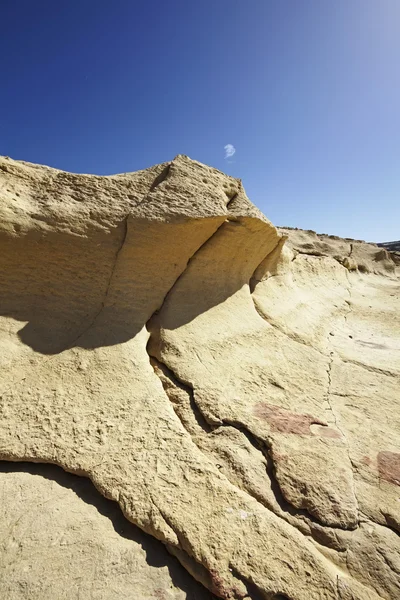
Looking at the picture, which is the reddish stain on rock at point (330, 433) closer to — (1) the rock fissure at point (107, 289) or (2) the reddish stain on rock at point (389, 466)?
(2) the reddish stain on rock at point (389, 466)

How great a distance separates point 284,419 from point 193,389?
0.64m

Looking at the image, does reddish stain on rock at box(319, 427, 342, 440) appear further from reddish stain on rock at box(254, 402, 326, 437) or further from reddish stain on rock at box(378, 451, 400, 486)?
reddish stain on rock at box(378, 451, 400, 486)

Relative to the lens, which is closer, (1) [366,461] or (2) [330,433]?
(1) [366,461]

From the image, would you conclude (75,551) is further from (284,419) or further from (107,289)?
(107,289)

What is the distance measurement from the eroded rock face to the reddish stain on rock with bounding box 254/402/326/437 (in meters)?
0.01

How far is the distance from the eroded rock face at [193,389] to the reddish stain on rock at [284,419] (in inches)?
0.5

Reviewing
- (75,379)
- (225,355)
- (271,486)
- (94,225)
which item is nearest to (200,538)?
(271,486)

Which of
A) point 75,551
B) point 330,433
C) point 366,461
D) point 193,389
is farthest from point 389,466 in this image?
point 75,551

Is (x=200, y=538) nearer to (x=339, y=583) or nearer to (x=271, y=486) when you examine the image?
(x=271, y=486)

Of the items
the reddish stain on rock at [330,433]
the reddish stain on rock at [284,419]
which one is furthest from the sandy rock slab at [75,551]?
the reddish stain on rock at [330,433]

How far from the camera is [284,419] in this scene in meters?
1.88

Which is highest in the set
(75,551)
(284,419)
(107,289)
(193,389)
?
(107,289)

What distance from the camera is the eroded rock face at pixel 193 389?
1265 mm

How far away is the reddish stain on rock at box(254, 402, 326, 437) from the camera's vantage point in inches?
71.2
